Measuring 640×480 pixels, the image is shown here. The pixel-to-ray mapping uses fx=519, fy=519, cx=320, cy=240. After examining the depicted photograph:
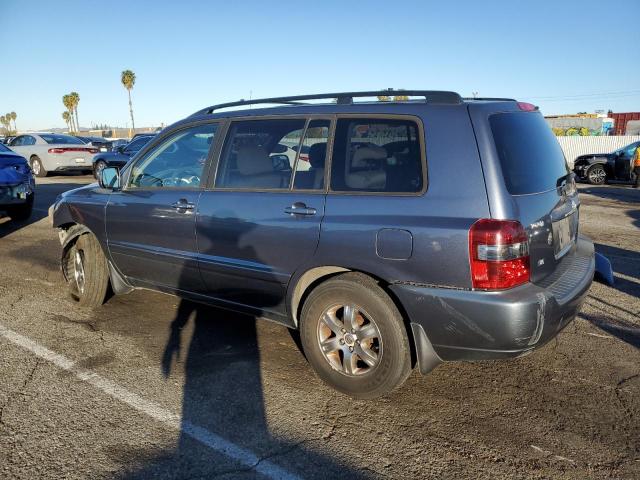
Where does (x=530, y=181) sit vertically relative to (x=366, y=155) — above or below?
below

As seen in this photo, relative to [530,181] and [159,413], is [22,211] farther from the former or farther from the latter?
[530,181]

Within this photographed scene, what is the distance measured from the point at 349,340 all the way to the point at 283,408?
571 millimetres

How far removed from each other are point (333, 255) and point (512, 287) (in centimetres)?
104

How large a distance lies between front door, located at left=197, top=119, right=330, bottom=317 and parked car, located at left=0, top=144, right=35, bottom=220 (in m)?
6.12

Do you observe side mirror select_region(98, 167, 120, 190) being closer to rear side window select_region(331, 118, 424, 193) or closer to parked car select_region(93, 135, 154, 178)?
rear side window select_region(331, 118, 424, 193)

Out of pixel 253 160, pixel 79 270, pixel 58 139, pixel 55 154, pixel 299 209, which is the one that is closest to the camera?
pixel 299 209

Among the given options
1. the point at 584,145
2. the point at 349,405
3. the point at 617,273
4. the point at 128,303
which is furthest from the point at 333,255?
the point at 584,145

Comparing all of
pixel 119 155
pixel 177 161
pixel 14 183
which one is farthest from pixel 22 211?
pixel 119 155

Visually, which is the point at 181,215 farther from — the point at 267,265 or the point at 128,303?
the point at 128,303

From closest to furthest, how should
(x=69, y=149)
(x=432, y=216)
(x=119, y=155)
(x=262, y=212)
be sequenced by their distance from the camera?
1. (x=432, y=216)
2. (x=262, y=212)
3. (x=119, y=155)
4. (x=69, y=149)

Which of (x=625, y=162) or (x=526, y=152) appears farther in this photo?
(x=625, y=162)

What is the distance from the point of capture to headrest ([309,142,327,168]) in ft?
11.1

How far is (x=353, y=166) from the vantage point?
3.24m

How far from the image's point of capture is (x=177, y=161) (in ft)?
14.2
